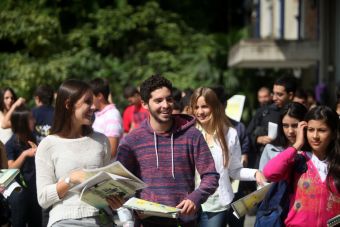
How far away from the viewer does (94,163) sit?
209 inches

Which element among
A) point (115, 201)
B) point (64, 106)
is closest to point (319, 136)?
point (115, 201)

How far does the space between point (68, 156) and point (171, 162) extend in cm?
67

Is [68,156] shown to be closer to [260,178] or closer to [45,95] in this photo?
[260,178]

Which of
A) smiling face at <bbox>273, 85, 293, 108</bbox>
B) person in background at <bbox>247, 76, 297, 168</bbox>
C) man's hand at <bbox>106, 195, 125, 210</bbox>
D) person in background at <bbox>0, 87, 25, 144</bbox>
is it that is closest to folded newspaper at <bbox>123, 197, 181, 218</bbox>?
man's hand at <bbox>106, 195, 125, 210</bbox>

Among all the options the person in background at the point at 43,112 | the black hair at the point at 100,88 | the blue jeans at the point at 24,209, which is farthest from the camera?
the person in background at the point at 43,112

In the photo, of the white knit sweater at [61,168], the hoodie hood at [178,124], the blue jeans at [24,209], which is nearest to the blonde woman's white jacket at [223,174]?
the hoodie hood at [178,124]

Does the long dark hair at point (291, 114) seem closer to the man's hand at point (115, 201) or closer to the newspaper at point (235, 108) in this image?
the man's hand at point (115, 201)

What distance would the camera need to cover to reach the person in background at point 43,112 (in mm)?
9836

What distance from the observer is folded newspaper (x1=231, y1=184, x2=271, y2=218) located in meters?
5.73

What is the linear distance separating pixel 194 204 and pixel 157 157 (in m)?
0.42

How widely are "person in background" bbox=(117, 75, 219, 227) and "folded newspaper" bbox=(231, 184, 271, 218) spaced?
412mm

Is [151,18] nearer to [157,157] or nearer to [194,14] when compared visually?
[194,14]

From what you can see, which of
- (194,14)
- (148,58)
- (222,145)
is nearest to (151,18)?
(148,58)

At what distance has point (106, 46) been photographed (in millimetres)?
22484
